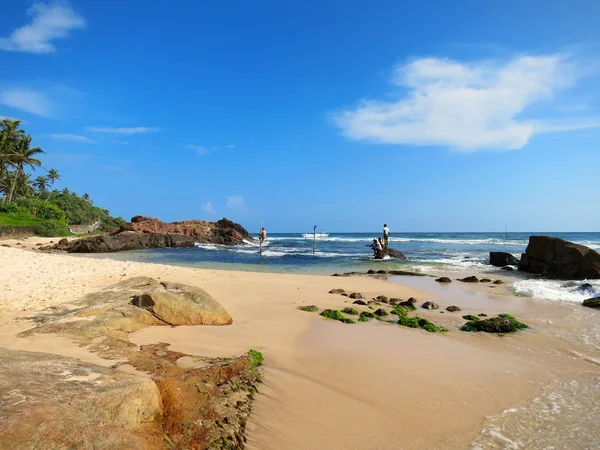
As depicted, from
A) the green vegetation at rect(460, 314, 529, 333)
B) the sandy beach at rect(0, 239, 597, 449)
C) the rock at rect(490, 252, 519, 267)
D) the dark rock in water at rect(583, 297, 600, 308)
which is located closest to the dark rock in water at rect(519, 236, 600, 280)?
the rock at rect(490, 252, 519, 267)

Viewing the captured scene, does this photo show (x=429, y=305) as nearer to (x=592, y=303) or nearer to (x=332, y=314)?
(x=332, y=314)

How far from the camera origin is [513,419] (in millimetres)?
4043

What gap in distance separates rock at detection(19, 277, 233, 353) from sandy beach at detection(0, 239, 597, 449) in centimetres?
28

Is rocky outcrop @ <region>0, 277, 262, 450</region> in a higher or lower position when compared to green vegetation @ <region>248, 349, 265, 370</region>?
higher

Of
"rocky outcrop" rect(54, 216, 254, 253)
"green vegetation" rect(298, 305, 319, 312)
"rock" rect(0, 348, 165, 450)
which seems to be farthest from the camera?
"rocky outcrop" rect(54, 216, 254, 253)

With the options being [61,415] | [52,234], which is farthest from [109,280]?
[52,234]

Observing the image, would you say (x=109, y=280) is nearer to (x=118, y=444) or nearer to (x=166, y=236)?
(x=118, y=444)

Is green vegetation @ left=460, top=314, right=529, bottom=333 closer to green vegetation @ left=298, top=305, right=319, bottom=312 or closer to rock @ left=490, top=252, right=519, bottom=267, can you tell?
green vegetation @ left=298, top=305, right=319, bottom=312

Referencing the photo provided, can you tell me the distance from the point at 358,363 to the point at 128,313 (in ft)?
13.3

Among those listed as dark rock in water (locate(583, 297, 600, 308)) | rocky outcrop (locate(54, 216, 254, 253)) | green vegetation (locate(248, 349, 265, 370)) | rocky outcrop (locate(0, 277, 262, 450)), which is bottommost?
dark rock in water (locate(583, 297, 600, 308))

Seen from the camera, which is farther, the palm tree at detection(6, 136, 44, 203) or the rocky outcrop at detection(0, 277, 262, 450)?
the palm tree at detection(6, 136, 44, 203)

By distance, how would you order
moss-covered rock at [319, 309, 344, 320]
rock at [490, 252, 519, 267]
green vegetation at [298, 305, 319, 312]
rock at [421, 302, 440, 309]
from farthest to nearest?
rock at [490, 252, 519, 267]
rock at [421, 302, 440, 309]
green vegetation at [298, 305, 319, 312]
moss-covered rock at [319, 309, 344, 320]

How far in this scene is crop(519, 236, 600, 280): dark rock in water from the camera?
1576 cm

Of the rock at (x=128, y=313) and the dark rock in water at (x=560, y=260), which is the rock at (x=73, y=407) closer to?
the rock at (x=128, y=313)
